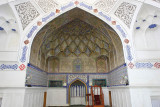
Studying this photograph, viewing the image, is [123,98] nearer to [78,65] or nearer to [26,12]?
[78,65]

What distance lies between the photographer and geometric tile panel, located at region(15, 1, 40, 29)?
5.85m

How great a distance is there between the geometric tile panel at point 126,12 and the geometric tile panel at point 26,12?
418 cm

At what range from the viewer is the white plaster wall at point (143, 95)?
5.06m

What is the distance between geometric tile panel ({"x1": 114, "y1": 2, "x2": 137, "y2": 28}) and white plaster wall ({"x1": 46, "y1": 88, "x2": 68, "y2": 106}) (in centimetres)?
575

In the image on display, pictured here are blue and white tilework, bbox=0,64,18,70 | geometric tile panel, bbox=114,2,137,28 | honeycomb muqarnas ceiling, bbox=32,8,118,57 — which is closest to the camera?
blue and white tilework, bbox=0,64,18,70

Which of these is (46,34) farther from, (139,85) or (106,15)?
(139,85)

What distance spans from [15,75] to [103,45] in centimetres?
544

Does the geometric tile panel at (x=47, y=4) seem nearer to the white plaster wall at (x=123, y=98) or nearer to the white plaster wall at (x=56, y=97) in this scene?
the white plaster wall at (x=56, y=97)

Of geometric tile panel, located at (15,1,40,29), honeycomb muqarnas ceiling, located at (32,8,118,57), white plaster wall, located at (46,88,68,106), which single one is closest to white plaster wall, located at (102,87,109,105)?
honeycomb muqarnas ceiling, located at (32,8,118,57)

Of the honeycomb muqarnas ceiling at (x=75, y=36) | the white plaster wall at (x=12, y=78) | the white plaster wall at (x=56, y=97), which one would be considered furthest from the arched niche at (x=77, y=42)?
the white plaster wall at (x=56, y=97)

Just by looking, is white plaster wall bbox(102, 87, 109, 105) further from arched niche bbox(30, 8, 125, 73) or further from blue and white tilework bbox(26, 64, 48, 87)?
blue and white tilework bbox(26, 64, 48, 87)

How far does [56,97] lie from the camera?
320 inches

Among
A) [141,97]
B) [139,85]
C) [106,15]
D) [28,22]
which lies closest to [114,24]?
[106,15]

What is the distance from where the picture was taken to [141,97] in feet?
16.9
